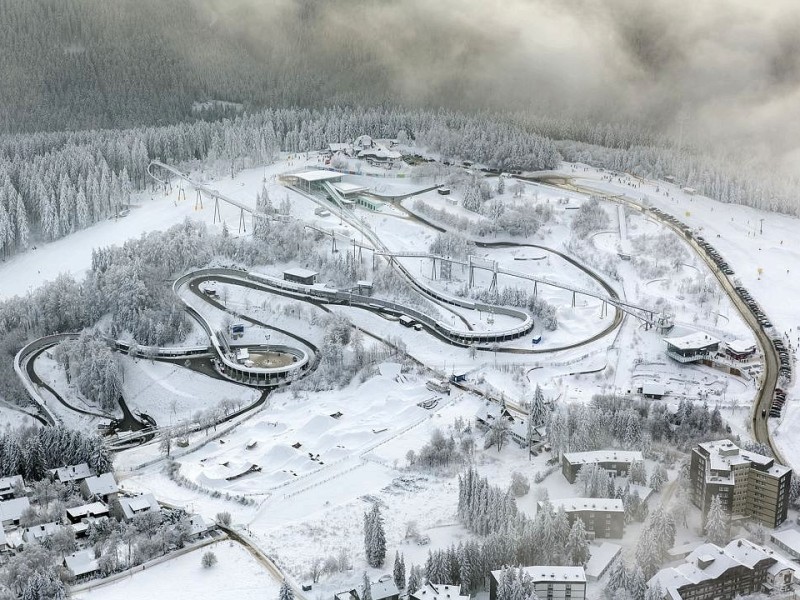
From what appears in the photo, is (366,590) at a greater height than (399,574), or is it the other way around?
(399,574)

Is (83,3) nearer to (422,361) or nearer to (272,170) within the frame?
(272,170)

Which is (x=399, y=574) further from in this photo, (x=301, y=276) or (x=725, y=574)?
(x=301, y=276)

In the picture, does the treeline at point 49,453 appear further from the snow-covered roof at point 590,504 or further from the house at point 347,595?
the snow-covered roof at point 590,504

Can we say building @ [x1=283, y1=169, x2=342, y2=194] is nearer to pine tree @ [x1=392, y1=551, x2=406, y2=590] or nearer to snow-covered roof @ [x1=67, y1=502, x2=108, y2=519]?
snow-covered roof @ [x1=67, y1=502, x2=108, y2=519]

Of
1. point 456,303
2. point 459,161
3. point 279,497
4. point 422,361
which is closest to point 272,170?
point 459,161

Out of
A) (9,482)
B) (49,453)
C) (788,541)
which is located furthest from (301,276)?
(788,541)

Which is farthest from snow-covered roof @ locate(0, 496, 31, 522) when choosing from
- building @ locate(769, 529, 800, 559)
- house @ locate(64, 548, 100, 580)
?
building @ locate(769, 529, 800, 559)

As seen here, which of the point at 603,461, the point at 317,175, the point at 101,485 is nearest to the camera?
the point at 603,461
